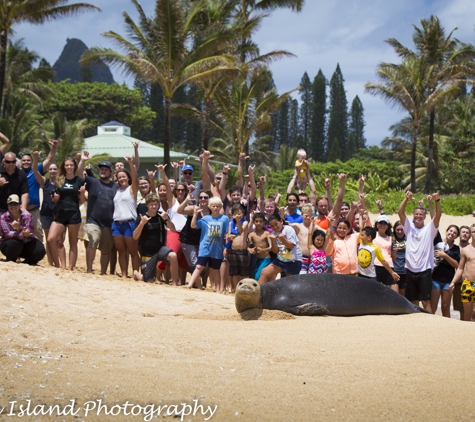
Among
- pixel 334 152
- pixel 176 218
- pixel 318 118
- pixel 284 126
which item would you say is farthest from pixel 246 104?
pixel 284 126

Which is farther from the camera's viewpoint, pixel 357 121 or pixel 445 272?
pixel 357 121

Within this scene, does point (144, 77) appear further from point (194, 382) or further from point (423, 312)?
point (194, 382)

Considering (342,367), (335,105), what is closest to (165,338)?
(342,367)

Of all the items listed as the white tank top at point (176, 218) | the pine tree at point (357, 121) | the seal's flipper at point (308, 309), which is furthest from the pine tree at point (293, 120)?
the seal's flipper at point (308, 309)

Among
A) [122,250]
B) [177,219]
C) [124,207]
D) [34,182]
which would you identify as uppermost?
[34,182]

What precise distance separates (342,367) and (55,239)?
5525 millimetres

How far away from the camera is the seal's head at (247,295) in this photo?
21.7 ft

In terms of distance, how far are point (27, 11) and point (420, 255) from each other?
14986mm

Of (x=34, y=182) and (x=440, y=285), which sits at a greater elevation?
(x=34, y=182)

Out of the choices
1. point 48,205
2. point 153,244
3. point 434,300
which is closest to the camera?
point 434,300

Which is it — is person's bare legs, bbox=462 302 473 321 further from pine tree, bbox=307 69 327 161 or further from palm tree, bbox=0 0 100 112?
pine tree, bbox=307 69 327 161

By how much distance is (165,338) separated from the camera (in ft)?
17.7

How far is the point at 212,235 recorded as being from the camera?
8711mm

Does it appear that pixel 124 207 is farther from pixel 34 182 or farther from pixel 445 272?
pixel 445 272
